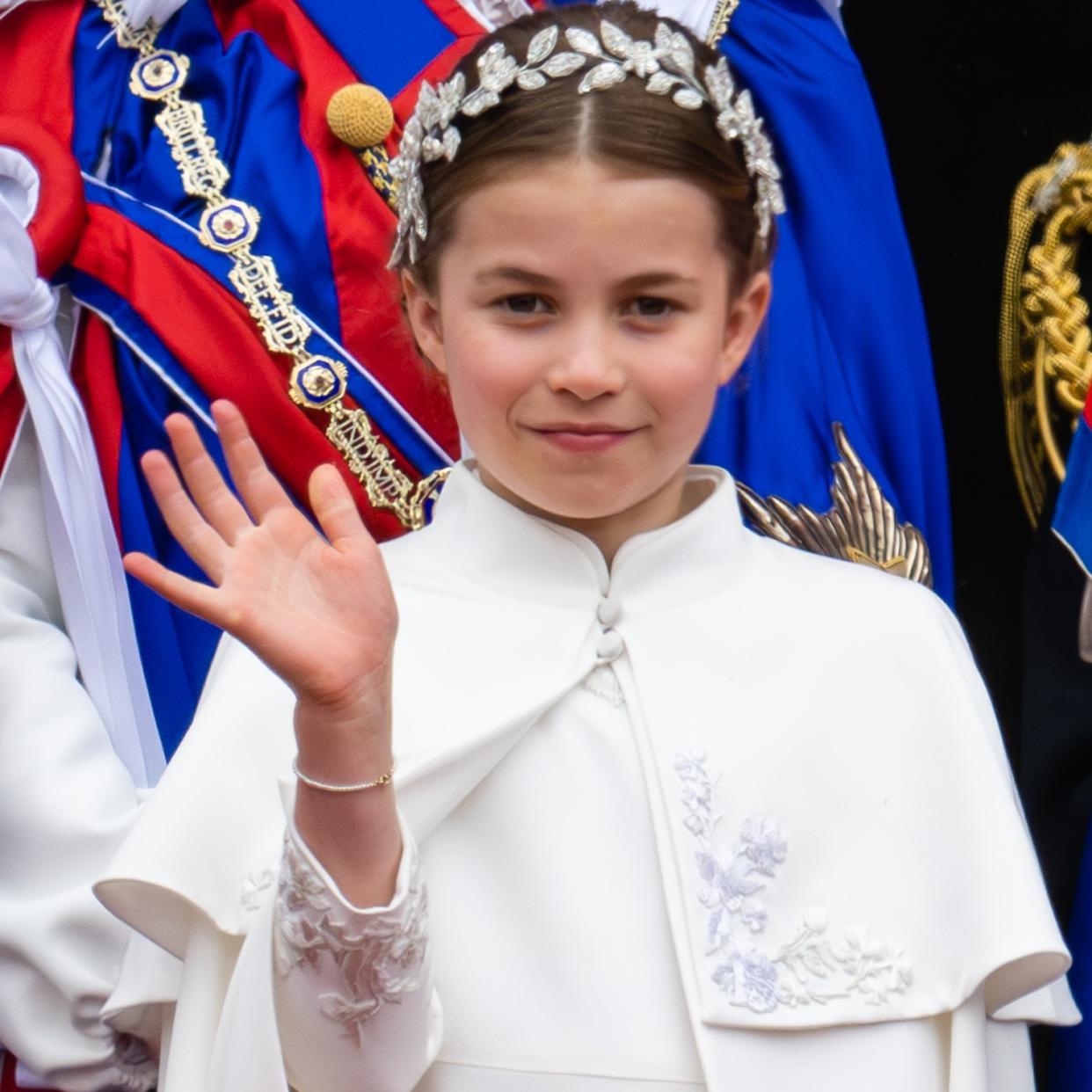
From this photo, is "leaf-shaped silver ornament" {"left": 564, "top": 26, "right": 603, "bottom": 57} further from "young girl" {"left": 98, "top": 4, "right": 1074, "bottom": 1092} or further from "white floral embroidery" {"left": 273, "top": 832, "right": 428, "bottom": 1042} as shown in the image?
"white floral embroidery" {"left": 273, "top": 832, "right": 428, "bottom": 1042}

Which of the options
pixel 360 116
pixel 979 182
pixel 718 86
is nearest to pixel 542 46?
pixel 718 86

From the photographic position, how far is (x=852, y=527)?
6.40 ft

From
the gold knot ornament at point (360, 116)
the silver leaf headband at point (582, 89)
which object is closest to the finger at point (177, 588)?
the silver leaf headband at point (582, 89)

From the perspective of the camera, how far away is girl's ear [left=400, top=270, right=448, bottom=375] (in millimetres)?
1639

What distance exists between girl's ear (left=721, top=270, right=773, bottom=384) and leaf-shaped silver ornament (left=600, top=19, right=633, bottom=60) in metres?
0.20

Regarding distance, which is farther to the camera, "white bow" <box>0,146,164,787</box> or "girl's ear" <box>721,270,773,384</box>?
"white bow" <box>0,146,164,787</box>

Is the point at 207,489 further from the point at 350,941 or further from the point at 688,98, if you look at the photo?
the point at 688,98

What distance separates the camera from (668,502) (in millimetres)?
1655

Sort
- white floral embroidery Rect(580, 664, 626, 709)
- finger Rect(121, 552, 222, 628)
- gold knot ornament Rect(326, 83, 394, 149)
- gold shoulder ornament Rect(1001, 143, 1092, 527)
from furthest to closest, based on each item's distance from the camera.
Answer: gold shoulder ornament Rect(1001, 143, 1092, 527) < gold knot ornament Rect(326, 83, 394, 149) < white floral embroidery Rect(580, 664, 626, 709) < finger Rect(121, 552, 222, 628)

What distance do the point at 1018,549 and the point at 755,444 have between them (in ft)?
1.89

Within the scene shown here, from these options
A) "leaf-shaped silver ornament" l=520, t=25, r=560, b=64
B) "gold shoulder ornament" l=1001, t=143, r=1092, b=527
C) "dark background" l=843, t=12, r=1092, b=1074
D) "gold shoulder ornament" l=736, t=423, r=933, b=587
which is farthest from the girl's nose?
"dark background" l=843, t=12, r=1092, b=1074

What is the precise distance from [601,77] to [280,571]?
508 mm

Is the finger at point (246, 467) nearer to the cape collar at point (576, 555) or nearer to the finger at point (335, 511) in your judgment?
the finger at point (335, 511)

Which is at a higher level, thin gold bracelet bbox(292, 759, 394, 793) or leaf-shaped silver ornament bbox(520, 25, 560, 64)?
leaf-shaped silver ornament bbox(520, 25, 560, 64)
